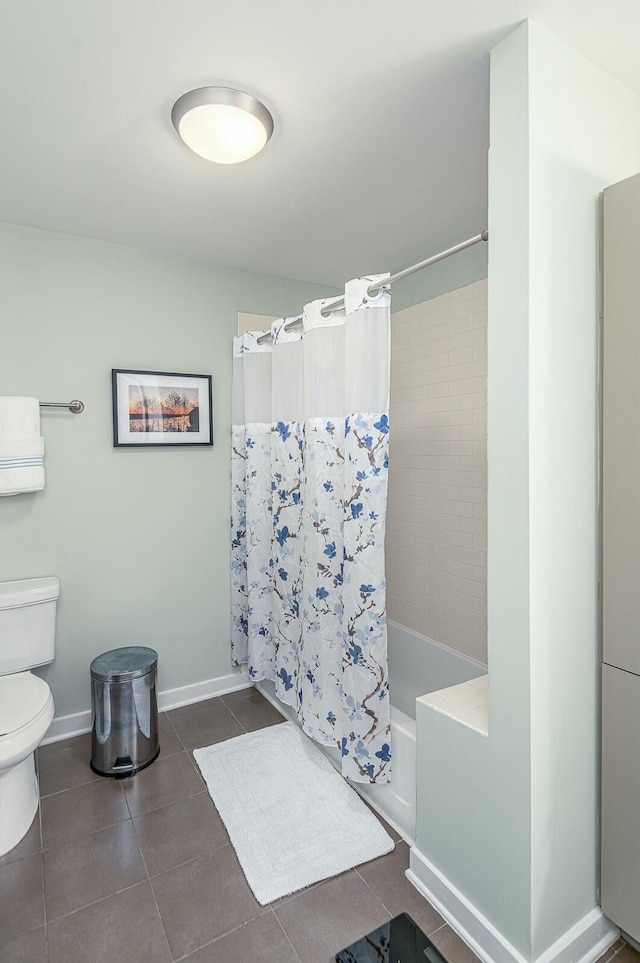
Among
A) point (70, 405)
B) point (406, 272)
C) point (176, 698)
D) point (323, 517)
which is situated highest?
point (406, 272)

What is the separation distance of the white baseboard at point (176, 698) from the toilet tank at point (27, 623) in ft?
1.35

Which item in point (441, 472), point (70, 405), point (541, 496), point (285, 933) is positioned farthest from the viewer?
point (441, 472)

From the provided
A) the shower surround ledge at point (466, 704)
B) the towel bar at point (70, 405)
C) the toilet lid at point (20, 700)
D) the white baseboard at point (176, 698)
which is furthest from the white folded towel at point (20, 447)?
the shower surround ledge at point (466, 704)

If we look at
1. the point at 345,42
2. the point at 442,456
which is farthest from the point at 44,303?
the point at 442,456

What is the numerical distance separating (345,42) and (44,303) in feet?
5.71

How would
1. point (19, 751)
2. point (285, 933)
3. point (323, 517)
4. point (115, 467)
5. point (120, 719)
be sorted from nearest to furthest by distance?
point (285, 933) → point (19, 751) → point (323, 517) → point (120, 719) → point (115, 467)

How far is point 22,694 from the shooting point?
2.04 m

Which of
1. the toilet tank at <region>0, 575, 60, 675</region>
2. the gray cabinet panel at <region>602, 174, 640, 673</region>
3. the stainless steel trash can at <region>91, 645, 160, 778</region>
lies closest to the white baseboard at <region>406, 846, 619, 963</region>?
the gray cabinet panel at <region>602, 174, 640, 673</region>

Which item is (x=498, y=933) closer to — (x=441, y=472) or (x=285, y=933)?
(x=285, y=933)

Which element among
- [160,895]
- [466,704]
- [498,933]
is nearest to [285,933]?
[160,895]

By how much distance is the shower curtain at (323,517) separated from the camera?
190cm

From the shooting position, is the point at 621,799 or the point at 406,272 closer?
the point at 621,799

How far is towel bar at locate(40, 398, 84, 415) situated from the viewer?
241 cm

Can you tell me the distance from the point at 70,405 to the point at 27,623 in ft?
3.26
